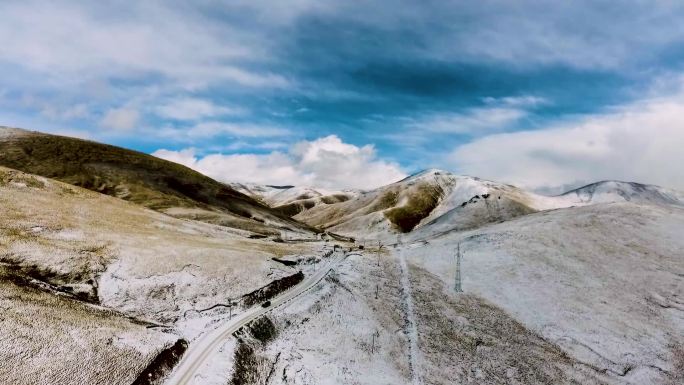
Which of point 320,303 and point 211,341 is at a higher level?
point 320,303

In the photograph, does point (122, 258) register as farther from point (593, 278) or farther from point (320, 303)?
point (593, 278)

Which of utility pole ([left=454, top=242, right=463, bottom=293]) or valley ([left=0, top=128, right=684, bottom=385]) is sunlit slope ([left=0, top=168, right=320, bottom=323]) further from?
utility pole ([left=454, top=242, right=463, bottom=293])

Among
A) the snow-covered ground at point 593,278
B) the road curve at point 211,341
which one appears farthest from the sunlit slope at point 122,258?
the snow-covered ground at point 593,278

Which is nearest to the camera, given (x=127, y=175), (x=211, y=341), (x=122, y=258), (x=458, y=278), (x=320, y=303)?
(x=211, y=341)

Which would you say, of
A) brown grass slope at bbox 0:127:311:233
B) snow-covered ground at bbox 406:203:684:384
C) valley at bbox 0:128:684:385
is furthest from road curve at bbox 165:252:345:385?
brown grass slope at bbox 0:127:311:233

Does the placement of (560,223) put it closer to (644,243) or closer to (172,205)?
(644,243)

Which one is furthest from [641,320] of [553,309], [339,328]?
[339,328]

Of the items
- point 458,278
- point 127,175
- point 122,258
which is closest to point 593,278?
point 458,278
